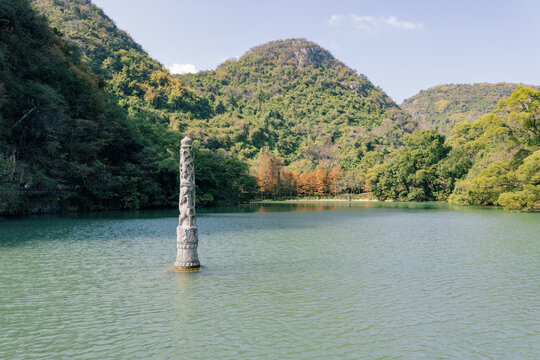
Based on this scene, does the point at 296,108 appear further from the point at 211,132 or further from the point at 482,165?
the point at 482,165

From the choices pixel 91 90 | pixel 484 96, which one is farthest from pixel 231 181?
pixel 484 96

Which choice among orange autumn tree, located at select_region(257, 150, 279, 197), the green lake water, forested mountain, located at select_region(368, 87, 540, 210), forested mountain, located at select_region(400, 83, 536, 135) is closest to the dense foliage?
forested mountain, located at select_region(368, 87, 540, 210)

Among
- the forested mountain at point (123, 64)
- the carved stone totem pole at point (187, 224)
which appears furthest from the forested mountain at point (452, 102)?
the carved stone totem pole at point (187, 224)

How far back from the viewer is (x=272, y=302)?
8227 mm

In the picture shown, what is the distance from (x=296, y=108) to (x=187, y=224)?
12336 centimetres

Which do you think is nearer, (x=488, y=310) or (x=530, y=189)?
(x=488, y=310)

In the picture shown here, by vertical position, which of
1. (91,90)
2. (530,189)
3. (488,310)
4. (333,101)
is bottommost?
(488,310)

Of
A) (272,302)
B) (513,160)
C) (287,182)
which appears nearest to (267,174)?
(287,182)

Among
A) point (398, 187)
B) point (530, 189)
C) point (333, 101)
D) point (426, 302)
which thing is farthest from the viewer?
point (333, 101)

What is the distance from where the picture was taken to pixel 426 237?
18453 millimetres

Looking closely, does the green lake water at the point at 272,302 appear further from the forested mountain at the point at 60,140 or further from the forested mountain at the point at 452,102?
the forested mountain at the point at 452,102

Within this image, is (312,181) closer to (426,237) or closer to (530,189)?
(530,189)

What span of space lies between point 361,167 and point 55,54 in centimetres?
5928

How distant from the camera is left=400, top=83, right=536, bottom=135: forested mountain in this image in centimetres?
13725
